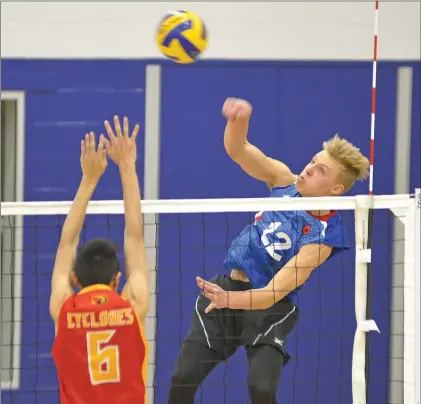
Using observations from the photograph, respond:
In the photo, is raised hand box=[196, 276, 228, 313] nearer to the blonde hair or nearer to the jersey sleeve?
the jersey sleeve

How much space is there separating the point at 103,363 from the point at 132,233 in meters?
0.53

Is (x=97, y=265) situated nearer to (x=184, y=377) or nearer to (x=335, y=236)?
(x=184, y=377)

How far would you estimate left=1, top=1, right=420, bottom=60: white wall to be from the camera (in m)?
6.10

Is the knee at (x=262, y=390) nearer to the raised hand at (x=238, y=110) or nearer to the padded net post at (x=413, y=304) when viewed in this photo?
the padded net post at (x=413, y=304)

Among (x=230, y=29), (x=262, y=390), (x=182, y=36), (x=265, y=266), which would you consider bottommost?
A: (x=262, y=390)

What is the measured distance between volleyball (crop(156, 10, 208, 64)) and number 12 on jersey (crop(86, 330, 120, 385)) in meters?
1.52

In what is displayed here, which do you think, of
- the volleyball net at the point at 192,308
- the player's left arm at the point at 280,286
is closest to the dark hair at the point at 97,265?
the player's left arm at the point at 280,286

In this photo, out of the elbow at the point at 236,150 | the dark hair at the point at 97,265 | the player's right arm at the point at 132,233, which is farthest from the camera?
the elbow at the point at 236,150

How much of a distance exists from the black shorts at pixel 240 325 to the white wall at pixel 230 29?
7.58ft

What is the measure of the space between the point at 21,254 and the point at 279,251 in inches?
97.5

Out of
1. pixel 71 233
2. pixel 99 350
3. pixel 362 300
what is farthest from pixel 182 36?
pixel 99 350

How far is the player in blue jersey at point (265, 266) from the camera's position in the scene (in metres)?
4.13

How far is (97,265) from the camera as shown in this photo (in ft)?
11.6

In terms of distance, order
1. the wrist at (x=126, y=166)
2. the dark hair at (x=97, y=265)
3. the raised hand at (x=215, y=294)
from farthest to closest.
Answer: the raised hand at (x=215, y=294) < the wrist at (x=126, y=166) < the dark hair at (x=97, y=265)
